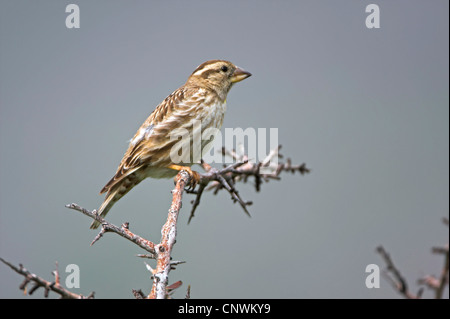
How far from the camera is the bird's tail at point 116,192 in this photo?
18.2 feet

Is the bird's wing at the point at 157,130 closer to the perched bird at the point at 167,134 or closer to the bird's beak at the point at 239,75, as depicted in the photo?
the perched bird at the point at 167,134

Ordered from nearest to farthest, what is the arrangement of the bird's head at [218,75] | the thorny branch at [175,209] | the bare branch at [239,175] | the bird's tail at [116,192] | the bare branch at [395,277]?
the bare branch at [395,277]
the thorny branch at [175,209]
the bare branch at [239,175]
the bird's tail at [116,192]
the bird's head at [218,75]

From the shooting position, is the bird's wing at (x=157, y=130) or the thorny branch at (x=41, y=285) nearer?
the thorny branch at (x=41, y=285)

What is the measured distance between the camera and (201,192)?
4.94 metres

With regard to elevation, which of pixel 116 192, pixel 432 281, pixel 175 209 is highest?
pixel 116 192

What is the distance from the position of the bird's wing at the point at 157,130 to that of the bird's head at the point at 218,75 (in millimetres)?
366

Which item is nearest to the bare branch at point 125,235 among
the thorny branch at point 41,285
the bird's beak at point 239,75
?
Answer: the thorny branch at point 41,285

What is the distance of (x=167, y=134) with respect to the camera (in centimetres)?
586

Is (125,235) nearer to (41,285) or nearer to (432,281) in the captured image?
(41,285)

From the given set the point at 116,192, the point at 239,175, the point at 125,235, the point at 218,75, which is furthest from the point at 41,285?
the point at 218,75

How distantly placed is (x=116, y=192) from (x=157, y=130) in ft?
3.06
